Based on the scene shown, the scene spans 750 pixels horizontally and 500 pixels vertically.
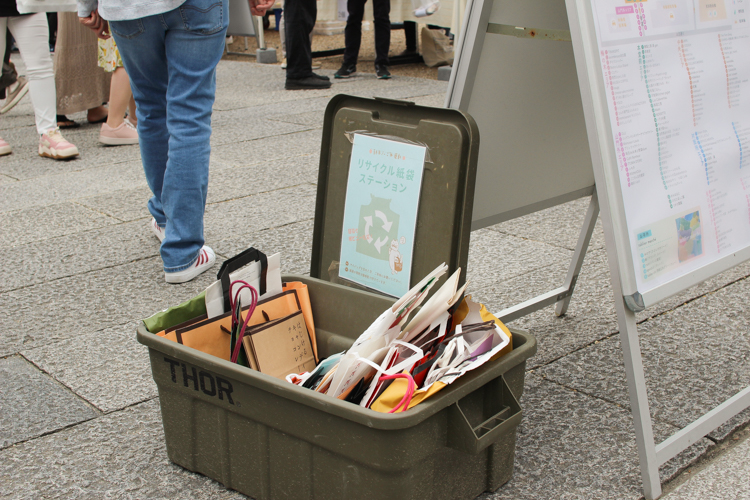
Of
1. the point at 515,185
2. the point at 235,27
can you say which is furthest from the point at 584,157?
the point at 235,27

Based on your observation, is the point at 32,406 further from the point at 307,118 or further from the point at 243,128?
the point at 307,118

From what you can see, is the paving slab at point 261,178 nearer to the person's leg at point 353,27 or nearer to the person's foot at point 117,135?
the person's foot at point 117,135

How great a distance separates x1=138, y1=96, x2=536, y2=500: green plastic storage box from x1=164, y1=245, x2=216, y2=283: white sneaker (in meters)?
1.20

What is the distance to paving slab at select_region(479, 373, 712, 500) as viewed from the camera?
1867 mm

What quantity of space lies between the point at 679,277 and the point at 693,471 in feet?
1.67

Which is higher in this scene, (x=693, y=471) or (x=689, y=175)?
(x=689, y=175)

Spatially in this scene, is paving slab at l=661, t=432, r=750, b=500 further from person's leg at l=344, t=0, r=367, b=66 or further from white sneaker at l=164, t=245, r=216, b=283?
person's leg at l=344, t=0, r=367, b=66

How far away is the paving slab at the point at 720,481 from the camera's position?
1834mm

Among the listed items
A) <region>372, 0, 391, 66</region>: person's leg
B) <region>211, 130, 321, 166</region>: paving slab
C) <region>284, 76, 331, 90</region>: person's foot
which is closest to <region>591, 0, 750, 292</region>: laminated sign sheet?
<region>211, 130, 321, 166</region>: paving slab

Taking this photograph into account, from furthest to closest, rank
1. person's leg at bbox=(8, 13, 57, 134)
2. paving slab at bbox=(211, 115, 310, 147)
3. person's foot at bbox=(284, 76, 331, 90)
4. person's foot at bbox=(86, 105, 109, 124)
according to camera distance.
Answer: person's foot at bbox=(284, 76, 331, 90), person's foot at bbox=(86, 105, 109, 124), paving slab at bbox=(211, 115, 310, 147), person's leg at bbox=(8, 13, 57, 134)

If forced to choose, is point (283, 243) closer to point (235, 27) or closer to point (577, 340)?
point (577, 340)

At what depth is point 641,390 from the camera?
1800 millimetres

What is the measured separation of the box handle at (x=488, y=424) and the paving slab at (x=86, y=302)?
64.6 inches

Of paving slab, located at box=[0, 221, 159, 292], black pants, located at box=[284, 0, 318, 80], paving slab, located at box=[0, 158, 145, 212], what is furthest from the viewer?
black pants, located at box=[284, 0, 318, 80]
